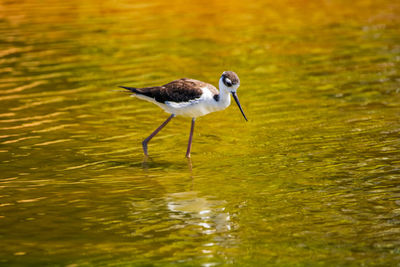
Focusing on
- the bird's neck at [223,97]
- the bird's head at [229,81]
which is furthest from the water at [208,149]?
the bird's head at [229,81]

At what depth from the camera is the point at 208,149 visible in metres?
11.2

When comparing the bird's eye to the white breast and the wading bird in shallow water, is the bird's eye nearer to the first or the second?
the wading bird in shallow water

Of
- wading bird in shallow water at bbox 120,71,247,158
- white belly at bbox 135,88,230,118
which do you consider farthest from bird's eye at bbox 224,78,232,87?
white belly at bbox 135,88,230,118

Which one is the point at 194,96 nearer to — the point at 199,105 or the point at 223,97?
the point at 199,105

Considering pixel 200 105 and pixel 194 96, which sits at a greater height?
pixel 194 96

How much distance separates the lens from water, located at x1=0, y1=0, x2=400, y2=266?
7.42m

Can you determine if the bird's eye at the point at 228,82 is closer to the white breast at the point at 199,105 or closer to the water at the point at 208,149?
the white breast at the point at 199,105

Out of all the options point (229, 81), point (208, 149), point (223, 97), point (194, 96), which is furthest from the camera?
point (208, 149)

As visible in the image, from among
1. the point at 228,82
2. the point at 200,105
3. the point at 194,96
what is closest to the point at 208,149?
the point at 200,105

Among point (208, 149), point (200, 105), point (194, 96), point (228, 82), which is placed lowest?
point (208, 149)

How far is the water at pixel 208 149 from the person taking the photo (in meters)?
7.42

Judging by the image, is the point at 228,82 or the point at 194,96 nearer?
the point at 228,82

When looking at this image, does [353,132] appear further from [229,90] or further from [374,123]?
[229,90]

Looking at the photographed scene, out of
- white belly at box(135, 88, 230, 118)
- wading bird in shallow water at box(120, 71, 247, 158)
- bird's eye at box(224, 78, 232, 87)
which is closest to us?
bird's eye at box(224, 78, 232, 87)
